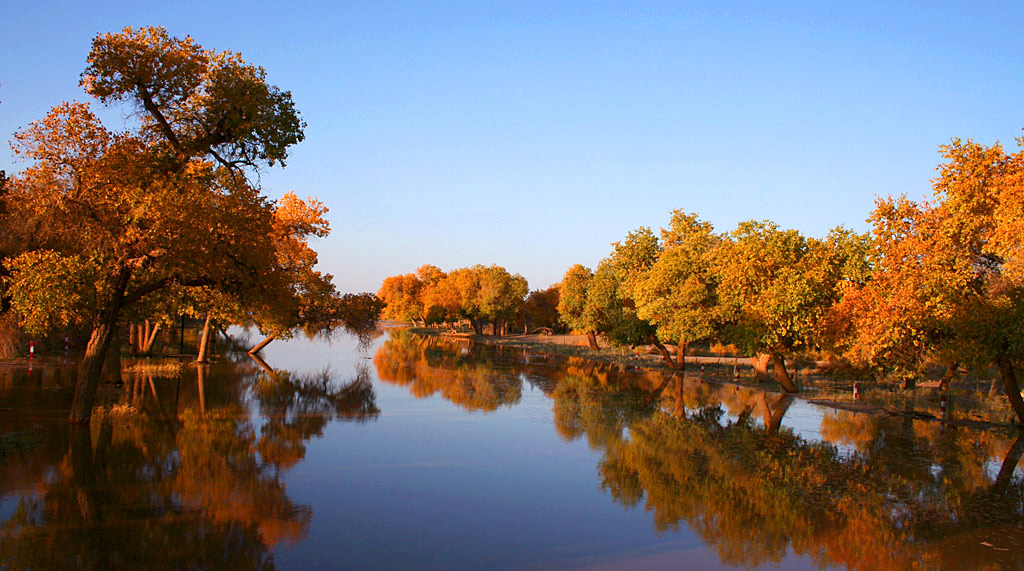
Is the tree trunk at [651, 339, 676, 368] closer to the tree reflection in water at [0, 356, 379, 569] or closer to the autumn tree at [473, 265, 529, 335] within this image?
the tree reflection in water at [0, 356, 379, 569]

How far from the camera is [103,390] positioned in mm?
26312

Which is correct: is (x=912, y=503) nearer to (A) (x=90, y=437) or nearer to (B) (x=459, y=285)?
(A) (x=90, y=437)

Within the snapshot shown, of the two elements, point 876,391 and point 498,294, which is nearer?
point 876,391

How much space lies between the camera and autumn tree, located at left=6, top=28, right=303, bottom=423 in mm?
16906

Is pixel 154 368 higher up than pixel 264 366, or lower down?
higher up

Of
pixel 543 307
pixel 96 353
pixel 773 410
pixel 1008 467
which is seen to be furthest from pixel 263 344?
pixel 543 307

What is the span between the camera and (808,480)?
16.9 m

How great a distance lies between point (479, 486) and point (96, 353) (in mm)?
10987

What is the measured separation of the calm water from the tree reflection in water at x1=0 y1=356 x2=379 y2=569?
5 cm

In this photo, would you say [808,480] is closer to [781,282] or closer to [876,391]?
[781,282]

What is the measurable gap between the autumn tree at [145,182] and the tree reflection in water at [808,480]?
12.1 meters

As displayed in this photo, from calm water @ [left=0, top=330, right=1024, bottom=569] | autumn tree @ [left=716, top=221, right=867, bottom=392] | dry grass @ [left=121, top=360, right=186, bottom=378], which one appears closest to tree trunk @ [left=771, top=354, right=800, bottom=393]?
autumn tree @ [left=716, top=221, right=867, bottom=392]

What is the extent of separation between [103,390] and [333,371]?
16880mm

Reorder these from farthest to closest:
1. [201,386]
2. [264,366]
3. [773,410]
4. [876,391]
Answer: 1. [264,366]
2. [876,391]
3. [773,410]
4. [201,386]
